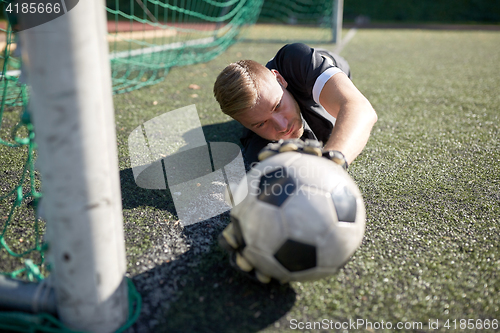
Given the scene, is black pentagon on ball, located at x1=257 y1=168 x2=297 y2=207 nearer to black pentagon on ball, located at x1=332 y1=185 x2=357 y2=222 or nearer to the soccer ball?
the soccer ball

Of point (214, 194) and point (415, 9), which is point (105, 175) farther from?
point (415, 9)

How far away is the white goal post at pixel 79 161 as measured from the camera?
0.83 m

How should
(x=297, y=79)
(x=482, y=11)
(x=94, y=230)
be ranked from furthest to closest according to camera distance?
(x=482, y=11) < (x=297, y=79) < (x=94, y=230)

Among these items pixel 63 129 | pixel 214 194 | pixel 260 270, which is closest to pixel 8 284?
pixel 63 129

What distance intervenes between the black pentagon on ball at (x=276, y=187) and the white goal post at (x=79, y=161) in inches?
16.4

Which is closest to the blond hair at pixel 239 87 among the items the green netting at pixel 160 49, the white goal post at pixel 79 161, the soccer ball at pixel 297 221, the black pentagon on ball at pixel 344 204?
the soccer ball at pixel 297 221

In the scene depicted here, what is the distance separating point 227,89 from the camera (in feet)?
6.18

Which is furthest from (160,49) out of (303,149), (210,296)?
(210,296)

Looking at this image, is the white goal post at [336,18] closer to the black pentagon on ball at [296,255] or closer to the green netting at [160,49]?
the green netting at [160,49]

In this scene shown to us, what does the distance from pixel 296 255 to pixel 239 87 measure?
1.00 metres

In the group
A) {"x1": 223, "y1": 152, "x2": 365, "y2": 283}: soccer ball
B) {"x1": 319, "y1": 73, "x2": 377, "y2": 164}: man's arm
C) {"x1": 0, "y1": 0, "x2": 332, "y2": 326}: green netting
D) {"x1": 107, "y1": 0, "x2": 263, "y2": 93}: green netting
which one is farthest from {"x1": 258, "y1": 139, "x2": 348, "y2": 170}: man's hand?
{"x1": 107, "y1": 0, "x2": 263, "y2": 93}: green netting

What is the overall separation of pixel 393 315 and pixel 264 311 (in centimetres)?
39

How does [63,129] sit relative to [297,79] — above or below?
above

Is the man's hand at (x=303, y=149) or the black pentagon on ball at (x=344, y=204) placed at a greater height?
the man's hand at (x=303, y=149)
